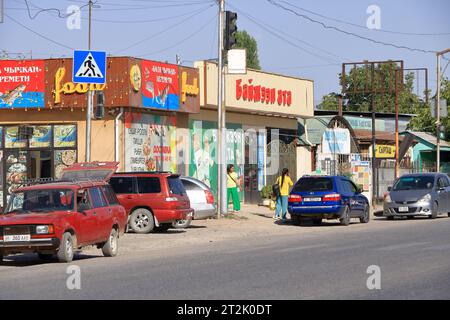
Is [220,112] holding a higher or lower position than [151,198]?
higher

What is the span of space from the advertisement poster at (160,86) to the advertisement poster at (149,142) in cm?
69

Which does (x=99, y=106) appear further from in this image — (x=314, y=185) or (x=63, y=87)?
(x=63, y=87)

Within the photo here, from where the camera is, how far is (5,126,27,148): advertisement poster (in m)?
34.0

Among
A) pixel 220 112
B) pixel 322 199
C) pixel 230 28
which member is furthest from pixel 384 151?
pixel 230 28

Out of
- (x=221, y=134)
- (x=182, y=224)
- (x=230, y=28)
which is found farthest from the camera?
(x=221, y=134)

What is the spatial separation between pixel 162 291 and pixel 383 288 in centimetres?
291

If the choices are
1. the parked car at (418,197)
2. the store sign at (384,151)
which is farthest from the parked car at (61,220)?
the store sign at (384,151)

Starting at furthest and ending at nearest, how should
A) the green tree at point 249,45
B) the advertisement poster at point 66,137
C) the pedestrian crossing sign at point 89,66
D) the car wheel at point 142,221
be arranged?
the green tree at point 249,45 < the advertisement poster at point 66,137 < the car wheel at point 142,221 < the pedestrian crossing sign at point 89,66

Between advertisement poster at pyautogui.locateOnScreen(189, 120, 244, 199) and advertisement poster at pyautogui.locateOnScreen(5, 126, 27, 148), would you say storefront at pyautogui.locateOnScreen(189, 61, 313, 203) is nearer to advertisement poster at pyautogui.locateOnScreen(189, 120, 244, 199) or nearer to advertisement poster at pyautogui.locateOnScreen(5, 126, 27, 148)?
advertisement poster at pyautogui.locateOnScreen(189, 120, 244, 199)

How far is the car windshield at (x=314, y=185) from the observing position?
29609mm

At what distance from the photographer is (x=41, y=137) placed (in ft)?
112

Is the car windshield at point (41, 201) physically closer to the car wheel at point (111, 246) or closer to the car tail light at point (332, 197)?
the car wheel at point (111, 246)

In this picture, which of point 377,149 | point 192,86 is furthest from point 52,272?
point 377,149

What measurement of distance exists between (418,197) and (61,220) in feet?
59.1
